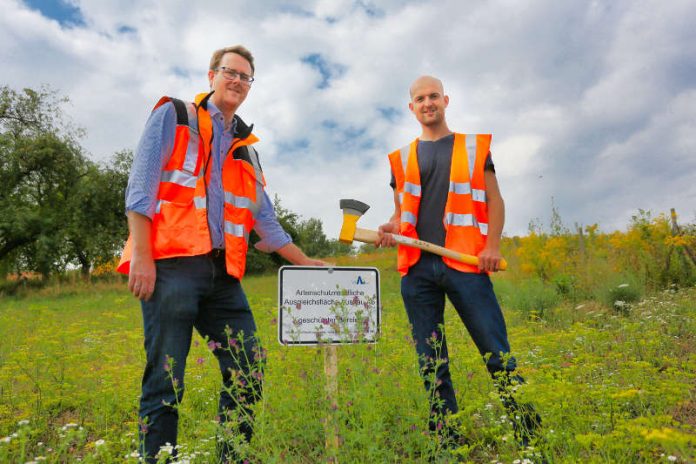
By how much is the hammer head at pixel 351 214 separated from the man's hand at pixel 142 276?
1295 mm

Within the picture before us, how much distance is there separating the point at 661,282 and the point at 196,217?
10072 millimetres

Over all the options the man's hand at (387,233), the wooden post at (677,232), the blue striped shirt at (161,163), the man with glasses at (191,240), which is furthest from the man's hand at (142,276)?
the wooden post at (677,232)

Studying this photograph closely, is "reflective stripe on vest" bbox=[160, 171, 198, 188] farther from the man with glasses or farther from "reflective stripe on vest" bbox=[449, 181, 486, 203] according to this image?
"reflective stripe on vest" bbox=[449, 181, 486, 203]

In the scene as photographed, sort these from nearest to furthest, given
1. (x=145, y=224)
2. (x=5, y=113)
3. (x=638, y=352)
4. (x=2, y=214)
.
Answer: (x=145, y=224) < (x=638, y=352) < (x=2, y=214) < (x=5, y=113)

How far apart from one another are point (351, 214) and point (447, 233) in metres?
0.64

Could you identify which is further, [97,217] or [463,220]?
[97,217]

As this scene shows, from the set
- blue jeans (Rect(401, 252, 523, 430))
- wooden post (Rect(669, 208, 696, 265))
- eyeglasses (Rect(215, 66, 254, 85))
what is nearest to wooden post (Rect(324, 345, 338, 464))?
blue jeans (Rect(401, 252, 523, 430))

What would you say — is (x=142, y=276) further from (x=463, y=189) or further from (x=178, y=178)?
(x=463, y=189)

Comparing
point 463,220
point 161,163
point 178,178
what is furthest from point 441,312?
point 161,163

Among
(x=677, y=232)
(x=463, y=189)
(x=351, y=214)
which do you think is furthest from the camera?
(x=677, y=232)

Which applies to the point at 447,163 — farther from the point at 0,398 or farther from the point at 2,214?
the point at 2,214

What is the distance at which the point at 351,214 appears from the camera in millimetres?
3607

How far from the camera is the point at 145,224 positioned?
109 inches

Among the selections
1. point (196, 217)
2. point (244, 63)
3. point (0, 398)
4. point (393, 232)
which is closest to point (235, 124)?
point (244, 63)
